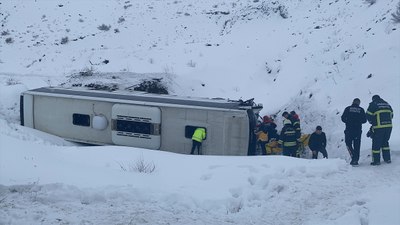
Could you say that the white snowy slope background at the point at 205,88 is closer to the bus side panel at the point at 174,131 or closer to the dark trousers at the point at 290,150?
the dark trousers at the point at 290,150

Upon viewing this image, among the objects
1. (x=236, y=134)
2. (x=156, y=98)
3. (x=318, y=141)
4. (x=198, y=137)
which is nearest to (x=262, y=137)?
(x=236, y=134)

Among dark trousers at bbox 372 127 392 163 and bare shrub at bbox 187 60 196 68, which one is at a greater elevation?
bare shrub at bbox 187 60 196 68

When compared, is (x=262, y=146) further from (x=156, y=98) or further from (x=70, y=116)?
(x=70, y=116)

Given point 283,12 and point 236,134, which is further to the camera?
point 283,12

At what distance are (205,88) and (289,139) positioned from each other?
9.60 m

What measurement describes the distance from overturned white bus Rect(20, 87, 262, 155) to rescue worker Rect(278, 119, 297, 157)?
0.90m

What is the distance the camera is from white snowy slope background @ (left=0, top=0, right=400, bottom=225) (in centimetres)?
773

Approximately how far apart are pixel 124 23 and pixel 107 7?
3.67 metres

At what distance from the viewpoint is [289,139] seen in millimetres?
14273

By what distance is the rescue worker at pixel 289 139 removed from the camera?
14.3 metres

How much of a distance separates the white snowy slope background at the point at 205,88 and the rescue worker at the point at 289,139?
1448mm

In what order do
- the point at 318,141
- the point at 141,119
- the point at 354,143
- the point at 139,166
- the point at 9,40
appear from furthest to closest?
the point at 9,40
the point at 141,119
the point at 318,141
the point at 354,143
the point at 139,166

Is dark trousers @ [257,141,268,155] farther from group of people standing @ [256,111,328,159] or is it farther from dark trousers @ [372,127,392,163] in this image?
dark trousers @ [372,127,392,163]

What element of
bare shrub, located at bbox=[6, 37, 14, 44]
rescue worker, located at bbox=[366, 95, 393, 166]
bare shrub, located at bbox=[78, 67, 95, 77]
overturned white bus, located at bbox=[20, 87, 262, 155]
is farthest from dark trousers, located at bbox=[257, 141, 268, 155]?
bare shrub, located at bbox=[6, 37, 14, 44]
